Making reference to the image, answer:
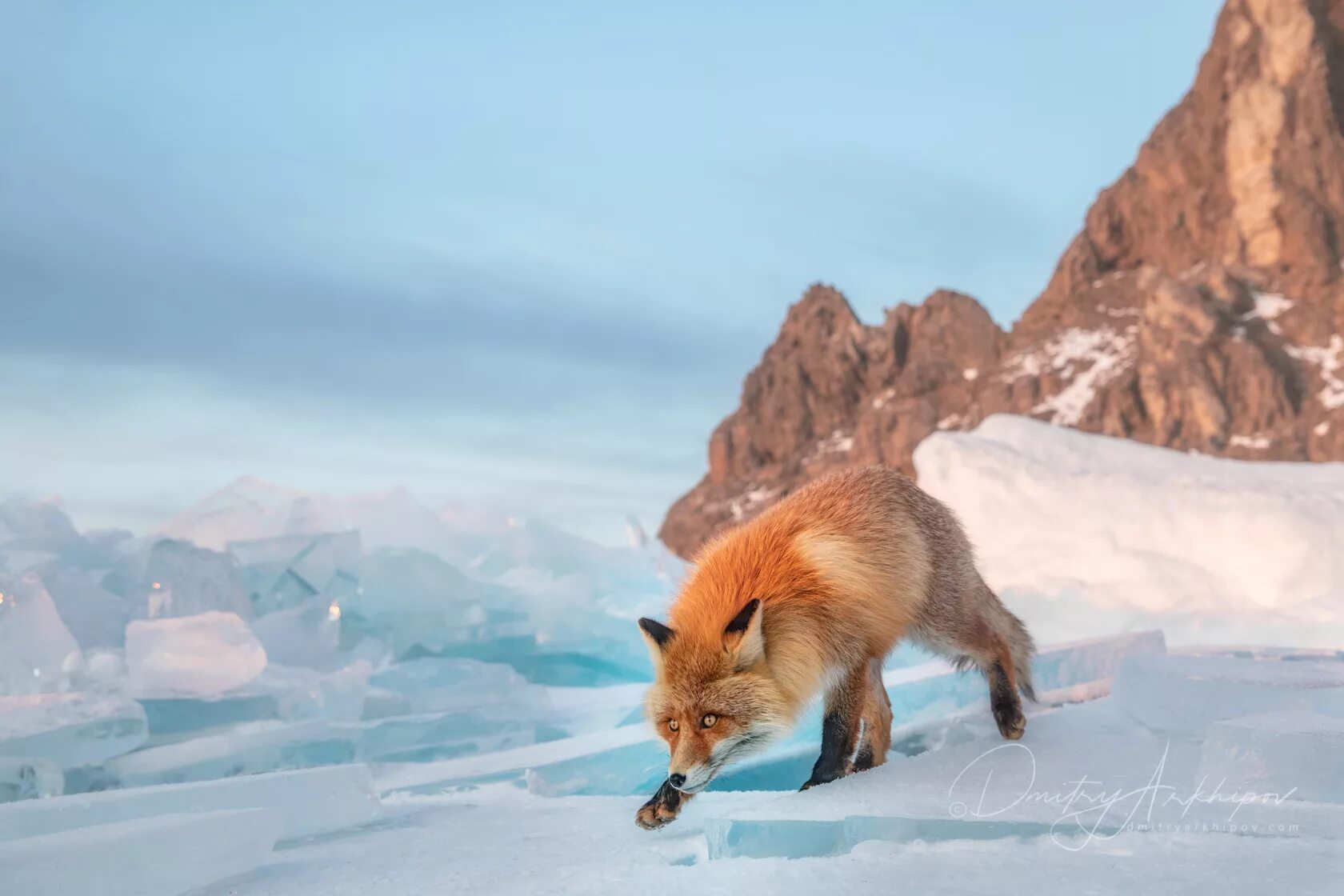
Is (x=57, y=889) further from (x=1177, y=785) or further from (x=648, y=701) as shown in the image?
(x=1177, y=785)

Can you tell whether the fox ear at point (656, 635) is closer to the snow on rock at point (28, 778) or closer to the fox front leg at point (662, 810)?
the fox front leg at point (662, 810)

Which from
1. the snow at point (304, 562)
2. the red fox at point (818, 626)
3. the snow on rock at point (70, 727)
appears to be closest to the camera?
the red fox at point (818, 626)

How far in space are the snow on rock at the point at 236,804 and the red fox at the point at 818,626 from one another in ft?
6.22

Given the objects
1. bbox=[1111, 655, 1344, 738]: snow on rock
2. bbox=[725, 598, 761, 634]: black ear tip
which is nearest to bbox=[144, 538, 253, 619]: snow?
bbox=[725, 598, 761, 634]: black ear tip

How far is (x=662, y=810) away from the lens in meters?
4.03

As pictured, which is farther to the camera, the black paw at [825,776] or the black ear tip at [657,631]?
the black paw at [825,776]

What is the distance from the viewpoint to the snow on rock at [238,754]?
8.23m

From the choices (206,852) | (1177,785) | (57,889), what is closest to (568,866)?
(206,852)

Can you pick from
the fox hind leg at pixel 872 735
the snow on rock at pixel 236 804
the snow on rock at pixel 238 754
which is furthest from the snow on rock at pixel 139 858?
the snow on rock at pixel 238 754

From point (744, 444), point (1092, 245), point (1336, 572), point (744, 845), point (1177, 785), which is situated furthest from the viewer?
point (744, 444)

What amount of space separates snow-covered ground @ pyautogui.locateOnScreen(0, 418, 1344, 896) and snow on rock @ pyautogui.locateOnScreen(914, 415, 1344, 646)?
0.04m

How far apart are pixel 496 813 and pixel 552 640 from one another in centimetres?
861

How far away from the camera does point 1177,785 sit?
4168 mm

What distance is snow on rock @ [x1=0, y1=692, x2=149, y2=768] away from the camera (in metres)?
7.82
